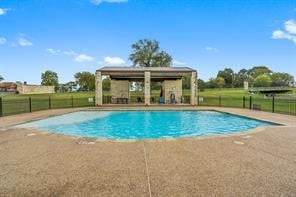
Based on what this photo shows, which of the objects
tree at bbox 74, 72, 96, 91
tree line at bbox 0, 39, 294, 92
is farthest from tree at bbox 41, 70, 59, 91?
tree at bbox 74, 72, 96, 91

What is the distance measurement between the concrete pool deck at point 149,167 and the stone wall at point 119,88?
17121 mm

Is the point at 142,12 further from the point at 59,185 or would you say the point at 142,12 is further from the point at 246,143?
the point at 59,185


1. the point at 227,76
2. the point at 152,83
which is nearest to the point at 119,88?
the point at 152,83

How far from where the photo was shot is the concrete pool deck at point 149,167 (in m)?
3.19

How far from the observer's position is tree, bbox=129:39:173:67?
1644 inches

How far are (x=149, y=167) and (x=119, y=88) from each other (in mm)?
20027

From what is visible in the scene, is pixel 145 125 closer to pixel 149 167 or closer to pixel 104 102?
pixel 149 167

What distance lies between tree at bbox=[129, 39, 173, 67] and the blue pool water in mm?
27420

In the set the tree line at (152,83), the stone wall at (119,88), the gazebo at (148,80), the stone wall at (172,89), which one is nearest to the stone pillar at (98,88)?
the gazebo at (148,80)

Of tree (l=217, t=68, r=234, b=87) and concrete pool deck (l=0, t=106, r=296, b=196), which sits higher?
tree (l=217, t=68, r=234, b=87)

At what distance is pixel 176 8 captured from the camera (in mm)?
18375

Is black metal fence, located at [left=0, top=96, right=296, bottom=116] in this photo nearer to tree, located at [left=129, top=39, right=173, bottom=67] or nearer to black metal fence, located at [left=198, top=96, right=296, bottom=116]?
black metal fence, located at [left=198, top=96, right=296, bottom=116]

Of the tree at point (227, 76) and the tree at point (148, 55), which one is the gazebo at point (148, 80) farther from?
the tree at point (227, 76)

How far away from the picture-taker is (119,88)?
23.8 m
